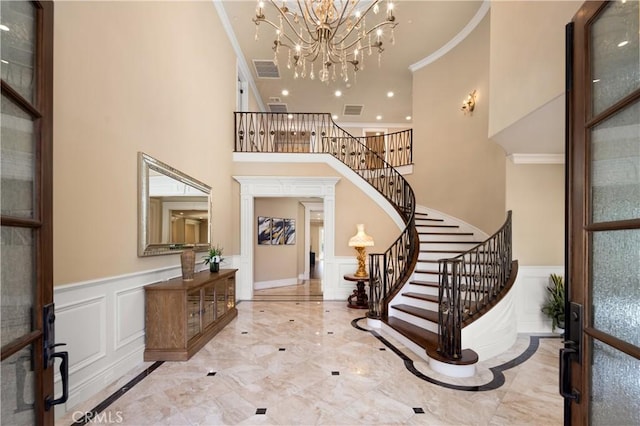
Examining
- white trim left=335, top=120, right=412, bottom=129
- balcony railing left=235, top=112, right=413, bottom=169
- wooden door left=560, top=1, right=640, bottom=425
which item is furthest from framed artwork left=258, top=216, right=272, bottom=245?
wooden door left=560, top=1, right=640, bottom=425

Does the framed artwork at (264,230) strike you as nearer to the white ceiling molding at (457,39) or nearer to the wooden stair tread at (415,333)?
the wooden stair tread at (415,333)

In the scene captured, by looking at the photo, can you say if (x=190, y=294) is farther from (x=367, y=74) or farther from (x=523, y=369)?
(x=367, y=74)

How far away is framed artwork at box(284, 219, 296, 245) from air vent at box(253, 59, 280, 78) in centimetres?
408

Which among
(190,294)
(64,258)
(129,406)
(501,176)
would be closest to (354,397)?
(129,406)

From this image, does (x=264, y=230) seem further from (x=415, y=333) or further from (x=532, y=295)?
(x=532, y=295)

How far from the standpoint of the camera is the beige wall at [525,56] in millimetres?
2355

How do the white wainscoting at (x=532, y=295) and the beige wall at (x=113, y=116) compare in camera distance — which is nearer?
the beige wall at (x=113, y=116)

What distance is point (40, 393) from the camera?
1.19m

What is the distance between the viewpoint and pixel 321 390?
2785 mm

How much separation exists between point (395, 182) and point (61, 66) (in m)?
6.96

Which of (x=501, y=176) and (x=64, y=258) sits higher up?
(x=501, y=176)

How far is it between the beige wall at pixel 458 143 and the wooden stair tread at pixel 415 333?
245 cm

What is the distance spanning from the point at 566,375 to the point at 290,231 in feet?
26.5

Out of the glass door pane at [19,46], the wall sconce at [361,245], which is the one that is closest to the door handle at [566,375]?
the glass door pane at [19,46]
